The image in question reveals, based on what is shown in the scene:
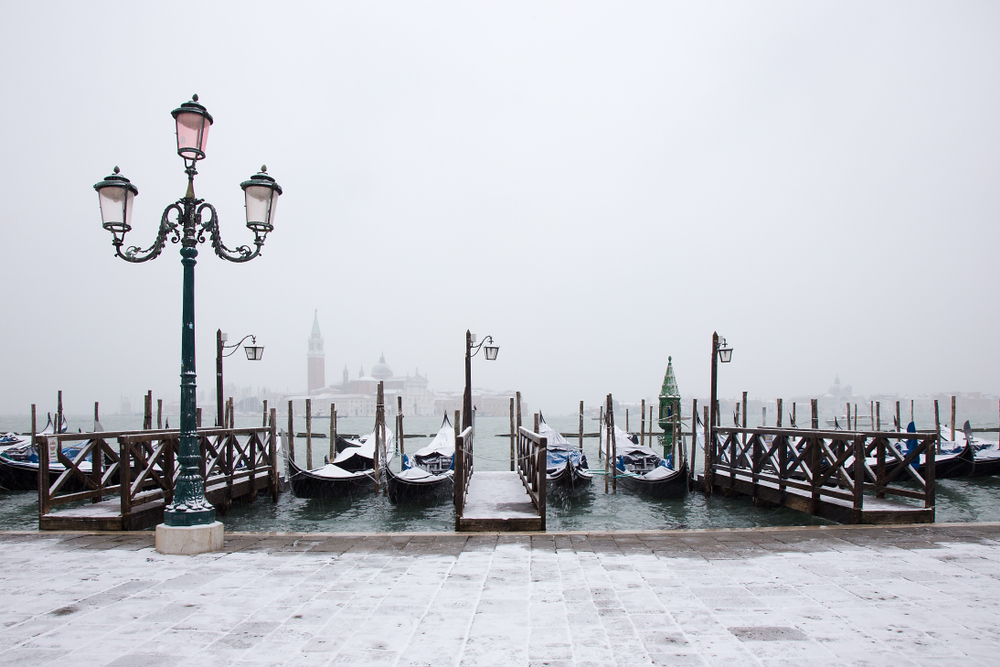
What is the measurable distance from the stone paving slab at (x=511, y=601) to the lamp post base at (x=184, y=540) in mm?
105

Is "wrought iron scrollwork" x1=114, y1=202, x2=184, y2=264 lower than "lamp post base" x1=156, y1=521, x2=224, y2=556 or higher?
higher

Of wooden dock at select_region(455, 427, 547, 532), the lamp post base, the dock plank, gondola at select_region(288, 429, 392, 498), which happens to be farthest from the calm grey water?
the lamp post base

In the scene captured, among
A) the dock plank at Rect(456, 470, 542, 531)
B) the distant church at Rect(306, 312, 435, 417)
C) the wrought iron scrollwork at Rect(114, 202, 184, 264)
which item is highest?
the wrought iron scrollwork at Rect(114, 202, 184, 264)

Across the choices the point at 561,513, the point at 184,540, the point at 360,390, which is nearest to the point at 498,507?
the point at 184,540

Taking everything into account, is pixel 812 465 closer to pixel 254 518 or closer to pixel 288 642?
pixel 288 642

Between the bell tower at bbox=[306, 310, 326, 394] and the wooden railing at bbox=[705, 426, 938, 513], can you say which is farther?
the bell tower at bbox=[306, 310, 326, 394]

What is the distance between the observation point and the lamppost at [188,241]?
517 cm

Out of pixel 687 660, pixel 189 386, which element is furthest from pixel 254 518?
pixel 687 660

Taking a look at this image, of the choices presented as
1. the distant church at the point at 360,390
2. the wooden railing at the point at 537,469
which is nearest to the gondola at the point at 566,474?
the wooden railing at the point at 537,469

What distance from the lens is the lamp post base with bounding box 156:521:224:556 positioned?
510 centimetres

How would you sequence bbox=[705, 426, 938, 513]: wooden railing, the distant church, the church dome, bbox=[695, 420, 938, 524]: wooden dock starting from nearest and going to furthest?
bbox=[695, 420, 938, 524]: wooden dock
bbox=[705, 426, 938, 513]: wooden railing
the distant church
the church dome

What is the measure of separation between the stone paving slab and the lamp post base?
11 cm

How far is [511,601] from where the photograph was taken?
12.5ft

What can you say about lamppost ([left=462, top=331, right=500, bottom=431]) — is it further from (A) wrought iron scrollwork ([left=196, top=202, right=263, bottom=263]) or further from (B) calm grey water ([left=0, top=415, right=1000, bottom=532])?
(A) wrought iron scrollwork ([left=196, top=202, right=263, bottom=263])
